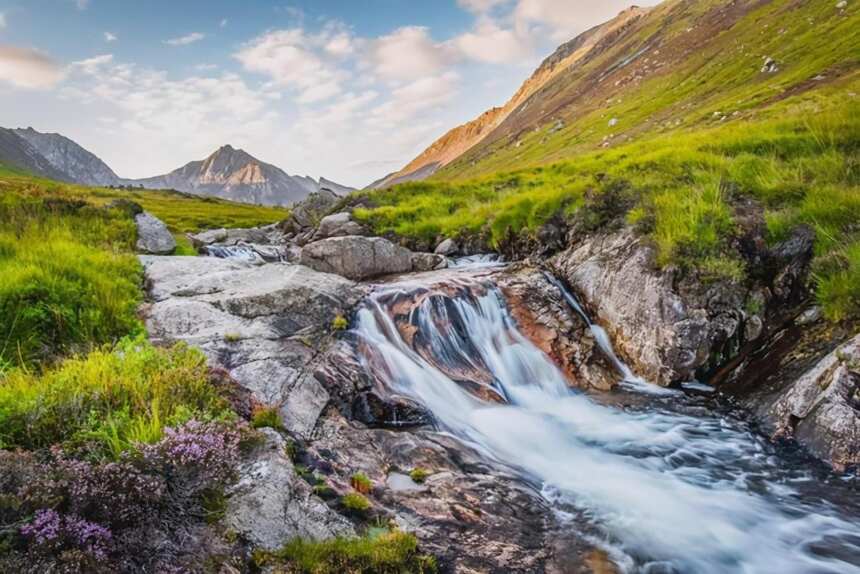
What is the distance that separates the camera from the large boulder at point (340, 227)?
796 inches

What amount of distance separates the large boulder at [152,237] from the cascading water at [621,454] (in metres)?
7.70

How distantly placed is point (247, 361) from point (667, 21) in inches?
7022

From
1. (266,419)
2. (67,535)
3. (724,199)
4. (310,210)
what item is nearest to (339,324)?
(266,419)

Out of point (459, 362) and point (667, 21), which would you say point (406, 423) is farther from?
point (667, 21)

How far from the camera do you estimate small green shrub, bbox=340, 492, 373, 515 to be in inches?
186

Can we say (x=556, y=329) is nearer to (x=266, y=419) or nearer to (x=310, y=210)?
(x=266, y=419)

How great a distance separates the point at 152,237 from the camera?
568 inches

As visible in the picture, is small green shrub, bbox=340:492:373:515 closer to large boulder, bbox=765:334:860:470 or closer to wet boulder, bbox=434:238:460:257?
large boulder, bbox=765:334:860:470

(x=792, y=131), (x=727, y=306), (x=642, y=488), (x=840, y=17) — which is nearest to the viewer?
(x=642, y=488)

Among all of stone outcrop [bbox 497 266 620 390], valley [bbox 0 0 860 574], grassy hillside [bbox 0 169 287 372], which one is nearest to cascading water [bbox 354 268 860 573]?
valley [bbox 0 0 860 574]

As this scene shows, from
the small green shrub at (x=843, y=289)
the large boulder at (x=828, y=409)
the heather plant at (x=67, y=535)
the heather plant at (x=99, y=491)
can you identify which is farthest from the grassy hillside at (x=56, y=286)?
the small green shrub at (x=843, y=289)

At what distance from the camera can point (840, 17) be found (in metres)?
66.9

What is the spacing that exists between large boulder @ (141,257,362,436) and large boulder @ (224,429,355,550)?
1.34 meters

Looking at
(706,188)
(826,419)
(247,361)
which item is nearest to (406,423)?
(247,361)
